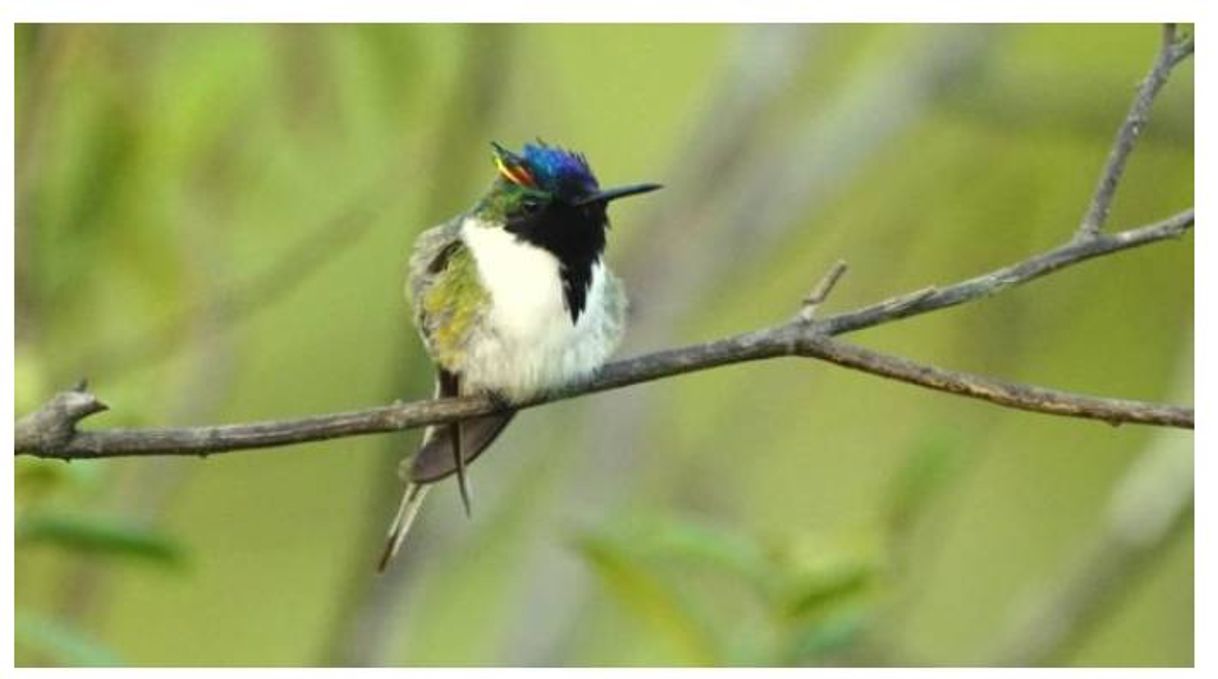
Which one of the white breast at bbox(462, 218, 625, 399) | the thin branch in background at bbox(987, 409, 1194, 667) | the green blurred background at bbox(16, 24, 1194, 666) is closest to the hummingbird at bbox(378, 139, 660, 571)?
the white breast at bbox(462, 218, 625, 399)

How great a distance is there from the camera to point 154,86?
2312mm

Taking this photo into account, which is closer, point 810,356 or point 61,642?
point 810,356

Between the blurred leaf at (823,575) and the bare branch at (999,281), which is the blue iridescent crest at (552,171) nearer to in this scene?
the bare branch at (999,281)

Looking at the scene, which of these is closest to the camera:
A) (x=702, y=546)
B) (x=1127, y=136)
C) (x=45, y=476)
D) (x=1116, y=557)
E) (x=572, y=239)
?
(x=1127, y=136)

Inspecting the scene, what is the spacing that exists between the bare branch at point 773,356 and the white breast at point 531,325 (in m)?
0.13

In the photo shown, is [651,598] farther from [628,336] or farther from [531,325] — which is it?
[628,336]

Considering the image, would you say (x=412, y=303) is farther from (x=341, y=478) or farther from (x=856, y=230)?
(x=856, y=230)

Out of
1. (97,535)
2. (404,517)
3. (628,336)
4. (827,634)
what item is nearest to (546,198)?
(404,517)

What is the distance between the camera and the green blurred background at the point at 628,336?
212 cm

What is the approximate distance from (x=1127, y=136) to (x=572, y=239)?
37cm

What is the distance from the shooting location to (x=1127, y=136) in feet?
4.38

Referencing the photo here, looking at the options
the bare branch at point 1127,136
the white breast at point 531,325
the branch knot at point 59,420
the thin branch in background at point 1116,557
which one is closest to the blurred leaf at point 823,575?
the thin branch in background at point 1116,557

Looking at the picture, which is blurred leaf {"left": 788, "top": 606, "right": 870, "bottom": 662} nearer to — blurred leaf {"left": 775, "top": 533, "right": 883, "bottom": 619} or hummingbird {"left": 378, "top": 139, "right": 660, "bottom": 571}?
blurred leaf {"left": 775, "top": 533, "right": 883, "bottom": 619}
